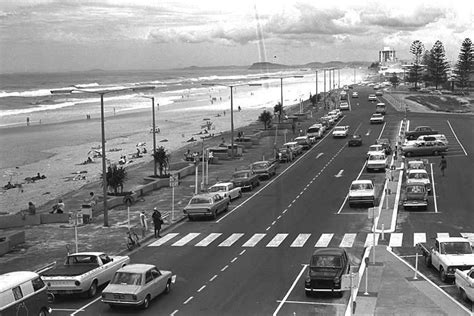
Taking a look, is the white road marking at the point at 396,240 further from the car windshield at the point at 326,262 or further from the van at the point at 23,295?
the van at the point at 23,295

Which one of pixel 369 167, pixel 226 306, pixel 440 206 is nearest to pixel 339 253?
pixel 226 306

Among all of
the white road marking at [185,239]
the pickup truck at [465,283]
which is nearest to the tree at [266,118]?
the white road marking at [185,239]

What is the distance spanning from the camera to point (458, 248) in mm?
22984

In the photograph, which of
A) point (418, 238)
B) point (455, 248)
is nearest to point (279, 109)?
point (418, 238)

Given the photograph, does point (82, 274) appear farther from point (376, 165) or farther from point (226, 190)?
point (376, 165)

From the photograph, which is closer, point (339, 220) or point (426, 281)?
point (426, 281)

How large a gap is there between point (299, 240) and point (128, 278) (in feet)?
36.5

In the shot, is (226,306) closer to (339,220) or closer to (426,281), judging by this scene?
(426,281)

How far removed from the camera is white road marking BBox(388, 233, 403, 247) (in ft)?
92.0

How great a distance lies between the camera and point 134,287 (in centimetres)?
1977

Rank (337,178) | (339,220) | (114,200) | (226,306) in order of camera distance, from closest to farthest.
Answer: (226,306), (339,220), (114,200), (337,178)

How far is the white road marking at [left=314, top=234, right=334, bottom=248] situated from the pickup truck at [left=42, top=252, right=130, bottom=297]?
911cm

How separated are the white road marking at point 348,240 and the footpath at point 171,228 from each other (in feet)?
4.37

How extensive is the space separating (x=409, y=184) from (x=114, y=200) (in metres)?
18.0
